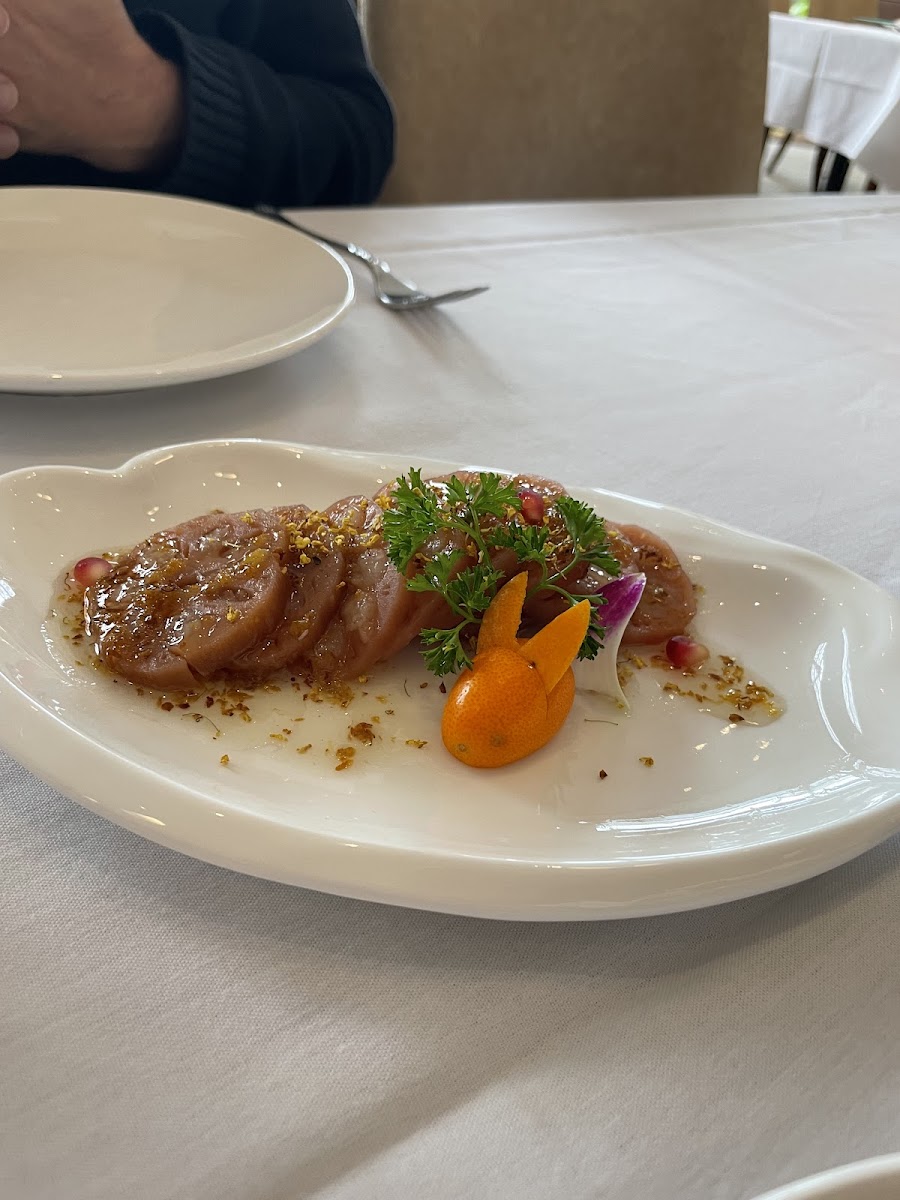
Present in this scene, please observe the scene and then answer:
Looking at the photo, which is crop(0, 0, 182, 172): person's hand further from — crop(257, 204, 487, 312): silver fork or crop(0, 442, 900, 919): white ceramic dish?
crop(0, 442, 900, 919): white ceramic dish

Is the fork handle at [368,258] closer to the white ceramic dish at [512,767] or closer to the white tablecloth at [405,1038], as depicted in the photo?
the white ceramic dish at [512,767]

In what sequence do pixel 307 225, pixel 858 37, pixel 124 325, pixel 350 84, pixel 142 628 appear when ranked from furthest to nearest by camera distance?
1. pixel 858 37
2. pixel 350 84
3. pixel 307 225
4. pixel 124 325
5. pixel 142 628

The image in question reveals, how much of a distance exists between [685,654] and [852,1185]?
0.51m

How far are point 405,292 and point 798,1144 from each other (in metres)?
1.37

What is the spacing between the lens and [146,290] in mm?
1458

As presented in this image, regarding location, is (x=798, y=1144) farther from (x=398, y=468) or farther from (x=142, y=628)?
(x=398, y=468)

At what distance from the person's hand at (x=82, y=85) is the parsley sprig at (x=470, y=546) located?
Result: 1.35 m

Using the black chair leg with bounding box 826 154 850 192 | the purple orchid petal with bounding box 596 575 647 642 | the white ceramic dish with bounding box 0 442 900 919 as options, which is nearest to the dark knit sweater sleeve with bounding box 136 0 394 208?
the white ceramic dish with bounding box 0 442 900 919

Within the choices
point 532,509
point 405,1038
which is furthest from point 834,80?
point 405,1038

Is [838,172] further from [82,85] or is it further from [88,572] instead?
[88,572]

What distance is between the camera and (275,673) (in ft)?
2.78

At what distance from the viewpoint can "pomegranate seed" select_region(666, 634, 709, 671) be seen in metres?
0.90

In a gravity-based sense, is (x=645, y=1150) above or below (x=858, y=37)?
below

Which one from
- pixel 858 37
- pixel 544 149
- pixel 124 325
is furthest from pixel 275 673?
pixel 858 37
